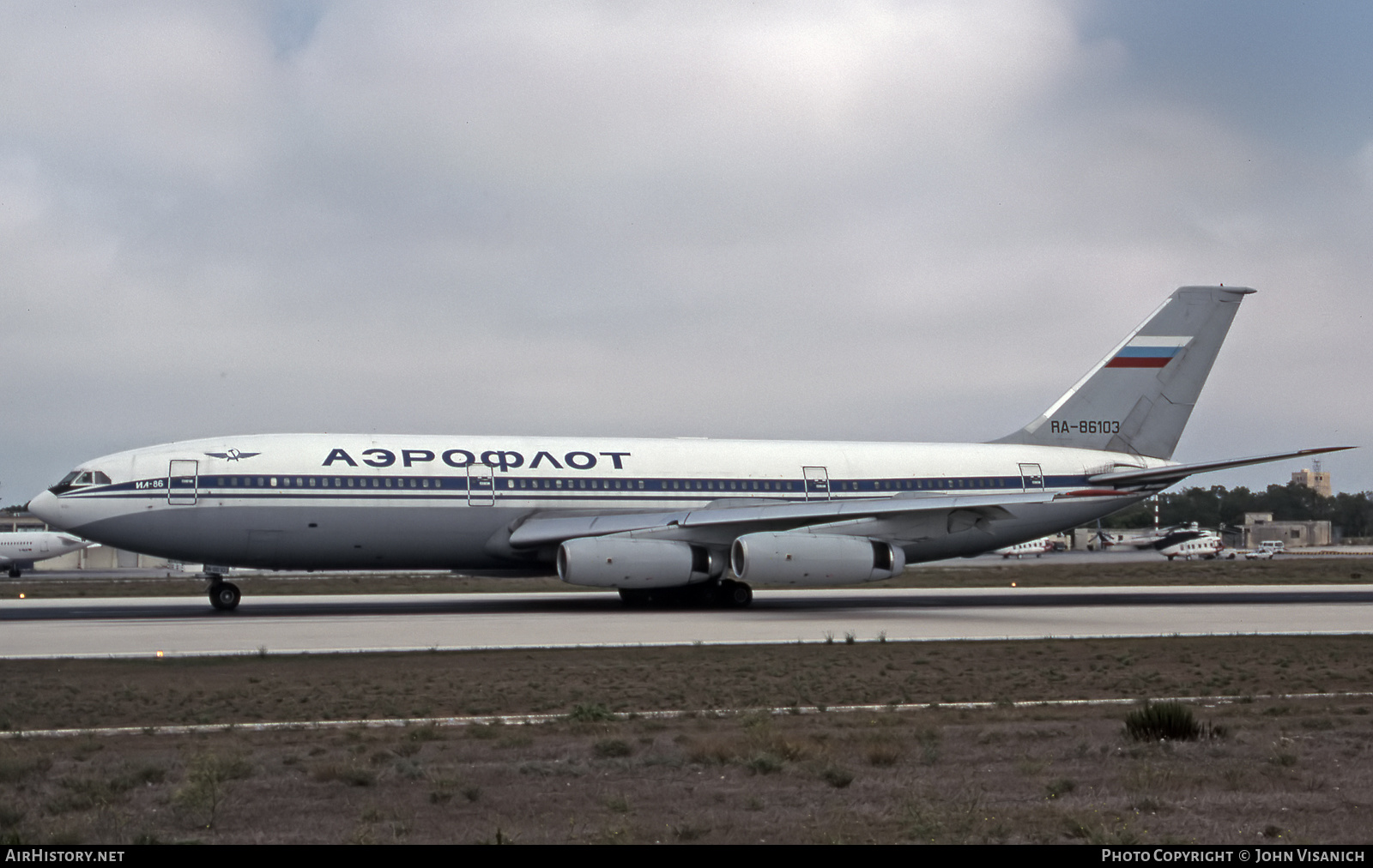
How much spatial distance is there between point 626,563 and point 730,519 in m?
2.72

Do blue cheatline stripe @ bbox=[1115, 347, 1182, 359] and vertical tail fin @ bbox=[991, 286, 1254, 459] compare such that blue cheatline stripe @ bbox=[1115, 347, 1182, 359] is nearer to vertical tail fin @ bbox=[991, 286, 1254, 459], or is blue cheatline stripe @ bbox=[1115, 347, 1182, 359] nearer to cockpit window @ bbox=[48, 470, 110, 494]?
vertical tail fin @ bbox=[991, 286, 1254, 459]

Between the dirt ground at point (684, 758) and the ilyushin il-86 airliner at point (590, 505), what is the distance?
11.1 metres

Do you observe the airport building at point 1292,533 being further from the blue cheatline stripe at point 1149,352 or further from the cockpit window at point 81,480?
the cockpit window at point 81,480

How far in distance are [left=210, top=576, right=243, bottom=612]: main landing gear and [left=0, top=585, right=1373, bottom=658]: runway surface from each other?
0.43 metres

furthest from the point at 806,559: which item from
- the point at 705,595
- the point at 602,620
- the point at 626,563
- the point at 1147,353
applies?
the point at 1147,353

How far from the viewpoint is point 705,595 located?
32.8 metres

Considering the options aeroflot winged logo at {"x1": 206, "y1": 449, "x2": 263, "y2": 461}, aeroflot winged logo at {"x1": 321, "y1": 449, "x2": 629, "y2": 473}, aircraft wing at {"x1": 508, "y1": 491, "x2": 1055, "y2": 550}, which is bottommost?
aircraft wing at {"x1": 508, "y1": 491, "x2": 1055, "y2": 550}

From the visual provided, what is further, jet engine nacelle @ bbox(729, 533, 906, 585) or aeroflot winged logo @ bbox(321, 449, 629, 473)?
aeroflot winged logo @ bbox(321, 449, 629, 473)

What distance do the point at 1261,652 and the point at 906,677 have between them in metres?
6.89

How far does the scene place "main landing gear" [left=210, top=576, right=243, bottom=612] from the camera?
30453 millimetres

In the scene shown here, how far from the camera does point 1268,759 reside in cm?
1079

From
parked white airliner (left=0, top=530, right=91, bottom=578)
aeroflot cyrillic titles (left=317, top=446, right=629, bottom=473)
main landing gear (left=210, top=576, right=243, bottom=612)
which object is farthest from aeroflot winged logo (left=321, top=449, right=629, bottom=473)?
parked white airliner (left=0, top=530, right=91, bottom=578)

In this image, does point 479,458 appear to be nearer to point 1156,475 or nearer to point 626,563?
point 626,563

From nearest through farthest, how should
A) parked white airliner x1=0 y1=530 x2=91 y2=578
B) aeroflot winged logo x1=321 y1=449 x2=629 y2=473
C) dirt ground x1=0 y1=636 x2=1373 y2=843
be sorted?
dirt ground x1=0 y1=636 x2=1373 y2=843 → aeroflot winged logo x1=321 y1=449 x2=629 y2=473 → parked white airliner x1=0 y1=530 x2=91 y2=578
